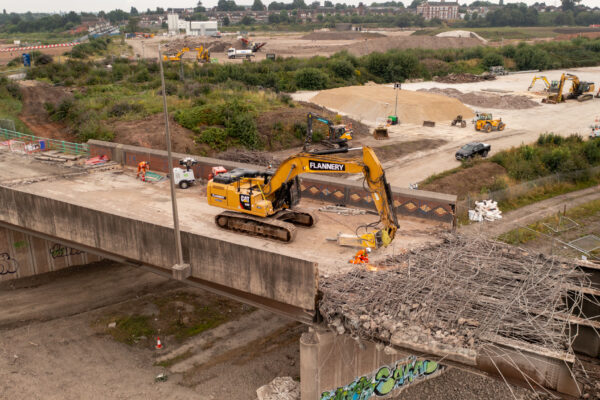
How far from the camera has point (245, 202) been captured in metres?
20.9

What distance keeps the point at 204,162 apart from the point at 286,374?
1226cm

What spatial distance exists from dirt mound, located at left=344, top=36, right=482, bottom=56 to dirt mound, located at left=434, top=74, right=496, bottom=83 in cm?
2683

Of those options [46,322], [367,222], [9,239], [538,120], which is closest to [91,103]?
[9,239]

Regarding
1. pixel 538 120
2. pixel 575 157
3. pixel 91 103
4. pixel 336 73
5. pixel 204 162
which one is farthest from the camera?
pixel 336 73

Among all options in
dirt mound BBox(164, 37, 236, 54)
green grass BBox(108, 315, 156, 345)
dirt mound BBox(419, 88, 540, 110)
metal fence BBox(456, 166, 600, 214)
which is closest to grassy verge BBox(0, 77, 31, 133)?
green grass BBox(108, 315, 156, 345)

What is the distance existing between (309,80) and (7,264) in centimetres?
5632

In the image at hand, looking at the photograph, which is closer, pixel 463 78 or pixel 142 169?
pixel 142 169

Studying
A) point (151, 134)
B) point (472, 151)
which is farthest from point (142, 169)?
point (472, 151)

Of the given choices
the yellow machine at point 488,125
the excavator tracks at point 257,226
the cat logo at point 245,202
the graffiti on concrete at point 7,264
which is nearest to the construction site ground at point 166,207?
the excavator tracks at point 257,226

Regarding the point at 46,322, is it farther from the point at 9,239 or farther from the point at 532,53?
the point at 532,53

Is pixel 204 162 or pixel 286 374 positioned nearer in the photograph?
pixel 286 374

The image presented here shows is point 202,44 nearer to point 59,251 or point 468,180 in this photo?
point 468,180

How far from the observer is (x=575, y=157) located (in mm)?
41969

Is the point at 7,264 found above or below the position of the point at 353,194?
below
